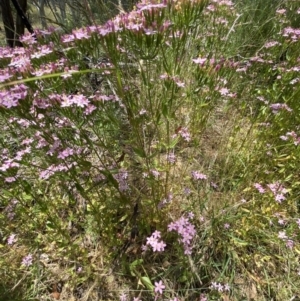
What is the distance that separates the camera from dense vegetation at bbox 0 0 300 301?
151cm

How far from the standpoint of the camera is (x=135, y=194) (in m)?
2.08

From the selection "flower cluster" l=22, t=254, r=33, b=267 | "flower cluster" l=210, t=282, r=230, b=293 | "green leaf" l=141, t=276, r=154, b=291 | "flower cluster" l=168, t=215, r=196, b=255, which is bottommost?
"flower cluster" l=210, t=282, r=230, b=293

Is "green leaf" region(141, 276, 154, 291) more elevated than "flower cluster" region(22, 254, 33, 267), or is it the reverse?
"green leaf" region(141, 276, 154, 291)

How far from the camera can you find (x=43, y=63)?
1.68 m

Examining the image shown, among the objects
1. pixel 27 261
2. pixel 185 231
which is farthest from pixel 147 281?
pixel 27 261

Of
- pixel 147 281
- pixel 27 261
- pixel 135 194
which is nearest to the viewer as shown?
pixel 147 281

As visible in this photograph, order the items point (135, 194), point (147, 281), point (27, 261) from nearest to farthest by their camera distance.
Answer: point (147, 281) → point (27, 261) → point (135, 194)

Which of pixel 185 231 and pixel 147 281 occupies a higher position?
pixel 185 231

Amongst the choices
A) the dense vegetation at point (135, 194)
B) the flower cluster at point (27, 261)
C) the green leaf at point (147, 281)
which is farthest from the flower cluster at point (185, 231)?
the flower cluster at point (27, 261)

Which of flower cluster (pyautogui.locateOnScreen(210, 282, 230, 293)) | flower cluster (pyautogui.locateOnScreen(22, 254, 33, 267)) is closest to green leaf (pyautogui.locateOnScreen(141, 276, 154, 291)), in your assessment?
flower cluster (pyautogui.locateOnScreen(210, 282, 230, 293))

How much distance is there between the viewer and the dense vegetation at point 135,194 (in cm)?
151

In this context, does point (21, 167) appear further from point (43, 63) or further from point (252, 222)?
point (252, 222)

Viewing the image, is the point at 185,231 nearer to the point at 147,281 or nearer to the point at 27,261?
the point at 147,281

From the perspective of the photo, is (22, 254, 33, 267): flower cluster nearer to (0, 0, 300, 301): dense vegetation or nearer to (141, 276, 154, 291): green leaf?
(0, 0, 300, 301): dense vegetation
